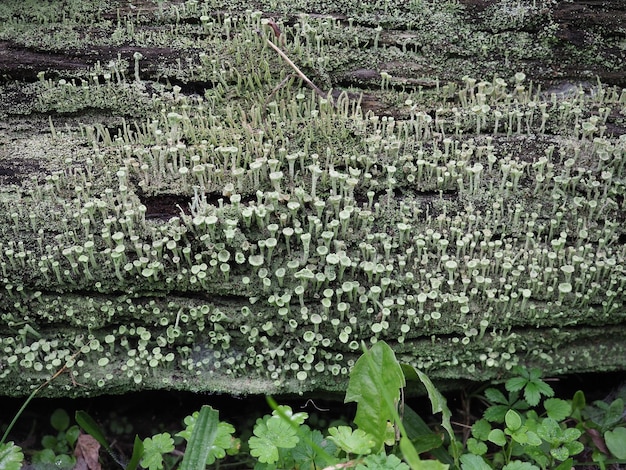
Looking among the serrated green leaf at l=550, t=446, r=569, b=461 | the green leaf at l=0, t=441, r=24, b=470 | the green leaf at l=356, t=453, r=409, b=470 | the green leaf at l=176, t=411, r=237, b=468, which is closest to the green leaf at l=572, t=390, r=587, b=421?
the serrated green leaf at l=550, t=446, r=569, b=461

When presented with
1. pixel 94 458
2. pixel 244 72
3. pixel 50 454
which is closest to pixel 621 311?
pixel 244 72

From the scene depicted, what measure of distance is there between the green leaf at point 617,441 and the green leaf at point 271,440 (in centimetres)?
140

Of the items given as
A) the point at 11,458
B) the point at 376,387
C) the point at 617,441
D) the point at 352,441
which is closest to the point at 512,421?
the point at 617,441

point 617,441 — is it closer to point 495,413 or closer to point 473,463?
point 495,413

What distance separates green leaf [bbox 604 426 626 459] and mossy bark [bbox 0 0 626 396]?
11.6 inches

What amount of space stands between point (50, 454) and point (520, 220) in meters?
2.45

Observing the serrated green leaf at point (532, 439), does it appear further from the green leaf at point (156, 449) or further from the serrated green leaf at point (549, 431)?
the green leaf at point (156, 449)

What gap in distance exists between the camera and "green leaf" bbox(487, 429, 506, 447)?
2441 mm

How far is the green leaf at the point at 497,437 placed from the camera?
244 centimetres

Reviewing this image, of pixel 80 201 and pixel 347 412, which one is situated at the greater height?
pixel 80 201

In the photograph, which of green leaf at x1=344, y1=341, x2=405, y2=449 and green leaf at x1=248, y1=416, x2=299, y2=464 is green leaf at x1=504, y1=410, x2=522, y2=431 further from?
green leaf at x1=248, y1=416, x2=299, y2=464

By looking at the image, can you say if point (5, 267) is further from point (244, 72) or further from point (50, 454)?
point (244, 72)

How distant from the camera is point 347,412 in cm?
290

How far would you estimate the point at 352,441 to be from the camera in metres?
Answer: 2.12
